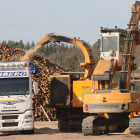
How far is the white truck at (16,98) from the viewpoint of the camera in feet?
60.1

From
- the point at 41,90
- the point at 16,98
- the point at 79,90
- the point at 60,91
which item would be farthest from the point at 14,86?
the point at 41,90

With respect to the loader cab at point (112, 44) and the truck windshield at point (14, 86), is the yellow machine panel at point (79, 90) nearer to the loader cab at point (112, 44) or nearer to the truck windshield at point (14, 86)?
the loader cab at point (112, 44)

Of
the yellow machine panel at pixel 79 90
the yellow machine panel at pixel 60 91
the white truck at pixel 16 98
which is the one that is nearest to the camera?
the white truck at pixel 16 98

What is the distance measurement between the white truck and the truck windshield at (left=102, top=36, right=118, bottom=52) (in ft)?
12.7

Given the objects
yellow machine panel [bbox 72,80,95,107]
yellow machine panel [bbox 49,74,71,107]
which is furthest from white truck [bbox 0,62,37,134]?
yellow machine panel [bbox 72,80,95,107]

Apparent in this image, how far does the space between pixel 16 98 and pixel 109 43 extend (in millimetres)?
5320

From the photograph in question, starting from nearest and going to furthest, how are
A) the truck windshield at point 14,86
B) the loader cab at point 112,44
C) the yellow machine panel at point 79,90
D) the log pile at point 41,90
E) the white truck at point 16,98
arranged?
the white truck at point 16,98, the truck windshield at point 14,86, the loader cab at point 112,44, the yellow machine panel at point 79,90, the log pile at point 41,90

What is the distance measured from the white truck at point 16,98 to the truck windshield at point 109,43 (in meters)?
3.88

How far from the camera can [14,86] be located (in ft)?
61.8

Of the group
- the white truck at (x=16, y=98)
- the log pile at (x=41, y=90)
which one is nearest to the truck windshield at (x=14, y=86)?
the white truck at (x=16, y=98)

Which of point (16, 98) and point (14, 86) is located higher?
point (14, 86)

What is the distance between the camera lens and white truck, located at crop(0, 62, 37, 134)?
60.1 ft

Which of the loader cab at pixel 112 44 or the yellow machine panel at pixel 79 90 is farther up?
the loader cab at pixel 112 44

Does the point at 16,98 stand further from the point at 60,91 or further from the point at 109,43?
the point at 109,43
